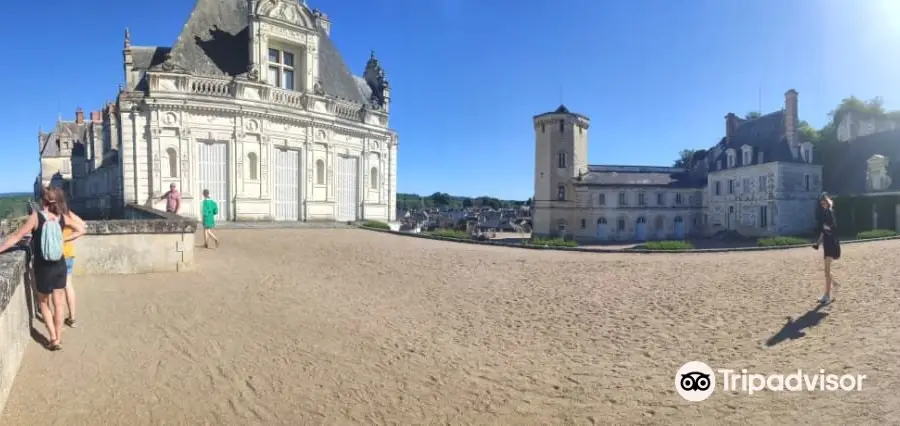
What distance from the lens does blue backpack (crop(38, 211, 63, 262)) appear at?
5.31 meters

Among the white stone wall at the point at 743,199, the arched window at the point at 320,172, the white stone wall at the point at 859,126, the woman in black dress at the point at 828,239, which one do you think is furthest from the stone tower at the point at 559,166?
the woman in black dress at the point at 828,239

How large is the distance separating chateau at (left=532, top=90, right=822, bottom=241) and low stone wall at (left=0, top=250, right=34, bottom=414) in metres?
45.4

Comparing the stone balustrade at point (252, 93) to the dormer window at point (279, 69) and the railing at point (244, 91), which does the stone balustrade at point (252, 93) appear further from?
the dormer window at point (279, 69)

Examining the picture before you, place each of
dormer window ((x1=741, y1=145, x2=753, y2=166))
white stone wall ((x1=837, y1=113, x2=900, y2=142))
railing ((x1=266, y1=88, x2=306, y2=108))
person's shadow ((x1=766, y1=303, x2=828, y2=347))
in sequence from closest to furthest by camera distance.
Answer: person's shadow ((x1=766, y1=303, x2=828, y2=347)) → railing ((x1=266, y1=88, x2=306, y2=108)) → dormer window ((x1=741, y1=145, x2=753, y2=166)) → white stone wall ((x1=837, y1=113, x2=900, y2=142))

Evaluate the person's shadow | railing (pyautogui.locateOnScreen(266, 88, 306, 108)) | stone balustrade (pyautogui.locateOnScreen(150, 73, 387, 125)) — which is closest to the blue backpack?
the person's shadow

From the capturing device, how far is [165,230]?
952 cm

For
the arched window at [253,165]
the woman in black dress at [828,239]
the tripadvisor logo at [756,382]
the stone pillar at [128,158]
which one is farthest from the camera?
the arched window at [253,165]

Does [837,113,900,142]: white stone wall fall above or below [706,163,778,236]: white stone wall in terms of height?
above

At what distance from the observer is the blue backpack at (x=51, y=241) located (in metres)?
5.31

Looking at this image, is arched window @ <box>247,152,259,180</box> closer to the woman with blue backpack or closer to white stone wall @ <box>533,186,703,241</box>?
the woman with blue backpack

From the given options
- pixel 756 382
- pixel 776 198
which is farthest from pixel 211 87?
pixel 776 198

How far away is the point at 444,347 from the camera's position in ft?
22.2

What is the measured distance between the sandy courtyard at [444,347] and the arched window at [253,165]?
37.2 feet

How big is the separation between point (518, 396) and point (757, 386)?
2834mm
